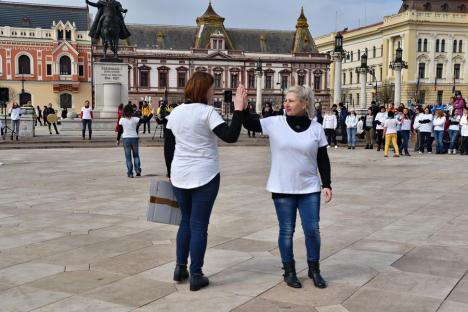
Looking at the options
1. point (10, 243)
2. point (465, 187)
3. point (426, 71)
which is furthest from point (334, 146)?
point (426, 71)

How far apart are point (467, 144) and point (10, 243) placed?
17.6 metres

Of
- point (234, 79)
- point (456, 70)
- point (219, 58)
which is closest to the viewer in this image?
point (219, 58)

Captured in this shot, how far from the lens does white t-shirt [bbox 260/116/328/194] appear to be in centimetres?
494

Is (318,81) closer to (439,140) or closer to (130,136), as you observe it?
(439,140)

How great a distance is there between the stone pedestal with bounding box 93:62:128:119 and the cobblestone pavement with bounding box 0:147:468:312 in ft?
67.4

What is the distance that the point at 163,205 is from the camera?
208 inches

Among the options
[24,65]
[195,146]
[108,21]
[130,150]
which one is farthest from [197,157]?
[24,65]

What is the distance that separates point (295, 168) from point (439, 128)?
17.1 m

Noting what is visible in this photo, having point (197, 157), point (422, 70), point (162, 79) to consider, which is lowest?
point (197, 157)

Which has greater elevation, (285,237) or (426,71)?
(426,71)

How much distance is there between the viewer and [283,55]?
3388 inches

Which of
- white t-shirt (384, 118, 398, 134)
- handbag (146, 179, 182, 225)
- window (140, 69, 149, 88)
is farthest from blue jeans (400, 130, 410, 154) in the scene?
window (140, 69, 149, 88)

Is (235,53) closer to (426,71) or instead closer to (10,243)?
(426,71)

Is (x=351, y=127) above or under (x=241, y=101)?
under
